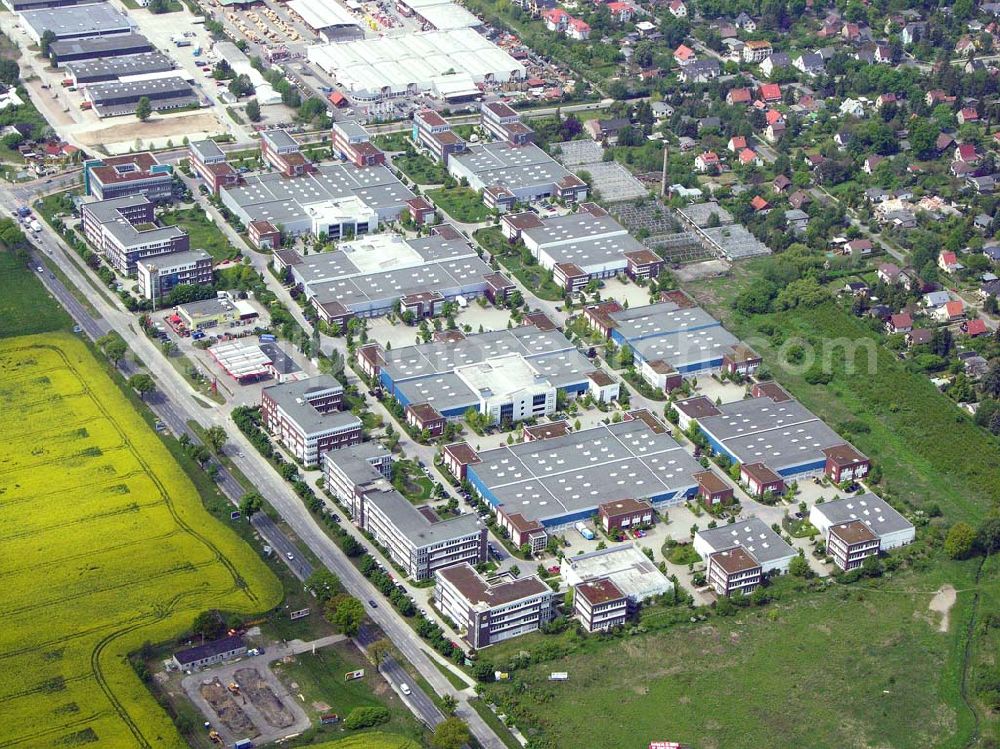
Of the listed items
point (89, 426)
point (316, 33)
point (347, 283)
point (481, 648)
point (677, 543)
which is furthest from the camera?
point (316, 33)

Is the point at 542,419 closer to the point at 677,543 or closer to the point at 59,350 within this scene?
the point at 677,543

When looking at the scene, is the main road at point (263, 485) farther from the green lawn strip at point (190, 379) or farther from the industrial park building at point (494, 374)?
the industrial park building at point (494, 374)

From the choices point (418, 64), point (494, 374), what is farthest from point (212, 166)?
point (494, 374)

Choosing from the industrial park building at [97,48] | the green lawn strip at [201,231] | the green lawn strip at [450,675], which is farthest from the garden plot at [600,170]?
the green lawn strip at [450,675]

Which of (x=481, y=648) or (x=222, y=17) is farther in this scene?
(x=222, y=17)

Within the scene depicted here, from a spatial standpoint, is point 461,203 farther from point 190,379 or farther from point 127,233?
point 190,379

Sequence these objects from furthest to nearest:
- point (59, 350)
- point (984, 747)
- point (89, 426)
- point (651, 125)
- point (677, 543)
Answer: point (651, 125) → point (59, 350) → point (89, 426) → point (677, 543) → point (984, 747)

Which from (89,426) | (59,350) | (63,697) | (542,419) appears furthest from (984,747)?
(59,350)
